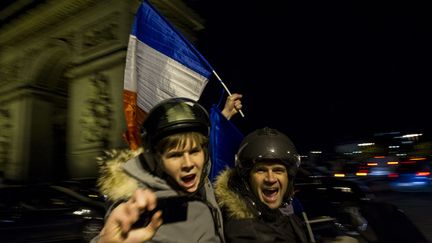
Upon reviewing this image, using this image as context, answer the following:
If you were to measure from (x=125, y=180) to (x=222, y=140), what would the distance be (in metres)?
1.42

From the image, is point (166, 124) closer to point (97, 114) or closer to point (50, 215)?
point (50, 215)

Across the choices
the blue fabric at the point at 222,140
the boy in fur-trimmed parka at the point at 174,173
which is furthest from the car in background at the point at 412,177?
the boy in fur-trimmed parka at the point at 174,173

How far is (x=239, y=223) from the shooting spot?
224 centimetres

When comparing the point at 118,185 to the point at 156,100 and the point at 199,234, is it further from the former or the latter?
the point at 156,100

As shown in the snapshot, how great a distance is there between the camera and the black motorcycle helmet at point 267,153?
2459 mm

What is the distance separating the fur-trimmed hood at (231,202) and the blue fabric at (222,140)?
56 cm

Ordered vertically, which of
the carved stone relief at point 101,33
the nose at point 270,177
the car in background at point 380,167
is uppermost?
the carved stone relief at point 101,33

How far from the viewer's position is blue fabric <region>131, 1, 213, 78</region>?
10.4 ft

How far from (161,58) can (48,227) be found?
3.27 m

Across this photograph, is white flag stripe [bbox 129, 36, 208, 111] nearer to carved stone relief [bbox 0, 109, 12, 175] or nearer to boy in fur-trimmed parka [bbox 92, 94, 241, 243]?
boy in fur-trimmed parka [bbox 92, 94, 241, 243]

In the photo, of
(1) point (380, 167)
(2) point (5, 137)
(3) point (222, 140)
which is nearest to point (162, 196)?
(3) point (222, 140)

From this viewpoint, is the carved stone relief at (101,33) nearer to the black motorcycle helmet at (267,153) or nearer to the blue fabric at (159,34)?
the blue fabric at (159,34)

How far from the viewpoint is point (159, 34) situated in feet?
10.5

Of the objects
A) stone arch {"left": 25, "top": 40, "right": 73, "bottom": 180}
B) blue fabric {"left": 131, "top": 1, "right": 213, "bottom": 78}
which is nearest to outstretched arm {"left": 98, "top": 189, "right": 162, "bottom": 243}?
blue fabric {"left": 131, "top": 1, "right": 213, "bottom": 78}
